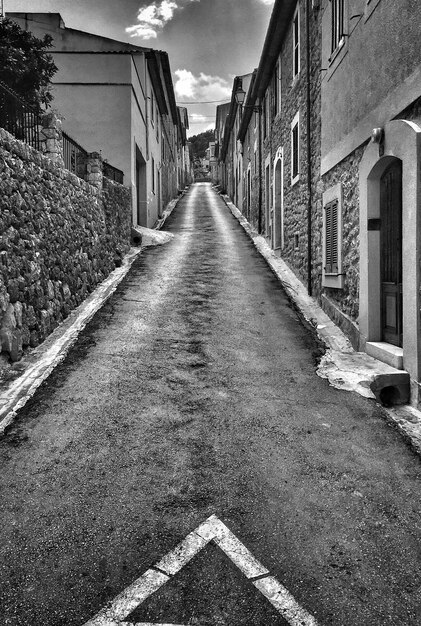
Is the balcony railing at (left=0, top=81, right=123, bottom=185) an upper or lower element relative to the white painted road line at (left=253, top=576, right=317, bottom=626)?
upper

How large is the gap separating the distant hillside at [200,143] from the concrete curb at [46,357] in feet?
257

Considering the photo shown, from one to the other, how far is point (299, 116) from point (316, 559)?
9824mm

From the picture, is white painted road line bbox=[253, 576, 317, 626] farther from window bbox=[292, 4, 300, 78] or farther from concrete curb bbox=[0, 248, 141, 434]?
window bbox=[292, 4, 300, 78]

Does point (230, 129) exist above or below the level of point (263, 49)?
above

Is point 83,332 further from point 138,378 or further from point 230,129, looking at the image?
point 230,129

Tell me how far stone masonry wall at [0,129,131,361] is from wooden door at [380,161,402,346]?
474cm

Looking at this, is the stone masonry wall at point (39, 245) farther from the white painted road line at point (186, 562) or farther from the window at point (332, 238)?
the window at point (332, 238)

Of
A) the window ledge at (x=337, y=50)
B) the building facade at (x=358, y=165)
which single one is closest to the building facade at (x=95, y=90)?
the building facade at (x=358, y=165)

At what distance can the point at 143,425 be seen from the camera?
4254mm

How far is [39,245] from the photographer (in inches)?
257

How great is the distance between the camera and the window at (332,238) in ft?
23.1

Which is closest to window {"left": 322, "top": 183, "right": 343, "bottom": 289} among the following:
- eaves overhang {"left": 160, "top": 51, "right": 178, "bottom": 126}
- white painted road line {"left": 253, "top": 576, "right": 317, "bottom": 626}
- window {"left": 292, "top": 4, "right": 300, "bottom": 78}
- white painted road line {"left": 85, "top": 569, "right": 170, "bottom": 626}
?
window {"left": 292, "top": 4, "right": 300, "bottom": 78}

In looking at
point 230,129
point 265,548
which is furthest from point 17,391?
point 230,129

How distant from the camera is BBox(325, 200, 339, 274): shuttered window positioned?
7281 millimetres
